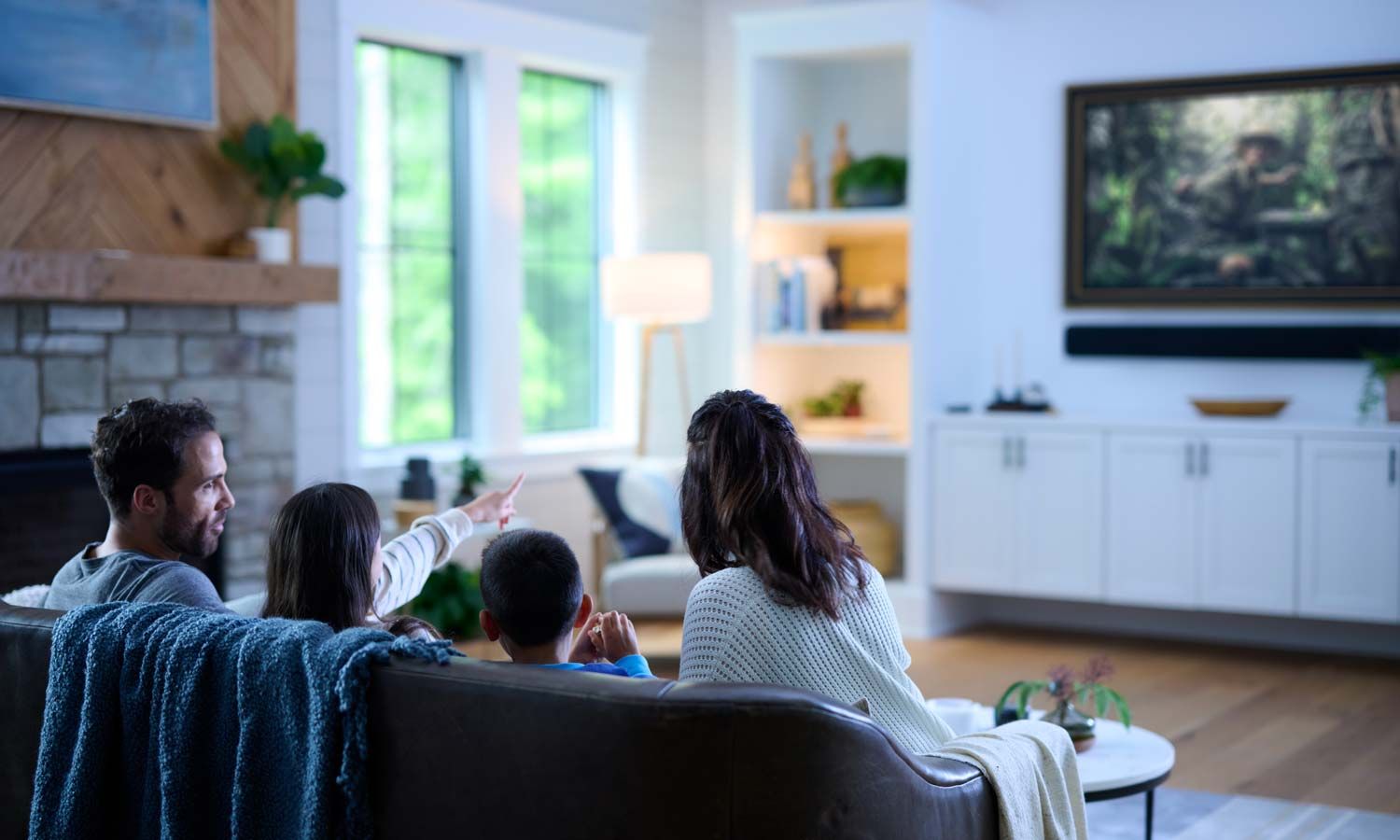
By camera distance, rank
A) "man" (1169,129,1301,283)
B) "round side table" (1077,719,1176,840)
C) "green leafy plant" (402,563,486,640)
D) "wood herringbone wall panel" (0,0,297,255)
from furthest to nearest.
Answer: "man" (1169,129,1301,283) < "green leafy plant" (402,563,486,640) < "wood herringbone wall panel" (0,0,297,255) < "round side table" (1077,719,1176,840)

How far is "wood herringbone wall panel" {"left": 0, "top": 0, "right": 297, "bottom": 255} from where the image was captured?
4.54 m

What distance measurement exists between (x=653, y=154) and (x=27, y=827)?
494 centimetres

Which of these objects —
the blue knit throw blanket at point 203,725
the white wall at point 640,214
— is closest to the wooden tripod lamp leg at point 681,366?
the white wall at point 640,214

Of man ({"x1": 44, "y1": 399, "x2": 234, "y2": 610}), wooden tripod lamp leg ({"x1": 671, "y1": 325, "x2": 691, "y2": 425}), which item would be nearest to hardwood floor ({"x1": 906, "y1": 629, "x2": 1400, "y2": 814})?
wooden tripod lamp leg ({"x1": 671, "y1": 325, "x2": 691, "y2": 425})

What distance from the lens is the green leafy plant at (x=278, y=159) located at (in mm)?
4980

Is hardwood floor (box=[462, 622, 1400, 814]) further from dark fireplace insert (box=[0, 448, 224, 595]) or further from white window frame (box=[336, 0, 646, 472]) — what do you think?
dark fireplace insert (box=[0, 448, 224, 595])

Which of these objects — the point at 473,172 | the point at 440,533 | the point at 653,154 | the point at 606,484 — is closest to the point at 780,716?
the point at 440,533

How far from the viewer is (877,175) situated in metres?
6.40

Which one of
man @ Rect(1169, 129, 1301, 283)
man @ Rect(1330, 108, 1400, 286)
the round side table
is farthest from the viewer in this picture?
man @ Rect(1169, 129, 1301, 283)

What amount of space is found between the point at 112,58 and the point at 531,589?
3193 millimetres

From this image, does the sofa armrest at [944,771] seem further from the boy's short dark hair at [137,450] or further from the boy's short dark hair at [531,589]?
the boy's short dark hair at [137,450]

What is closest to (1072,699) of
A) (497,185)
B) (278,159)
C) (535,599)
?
(535,599)

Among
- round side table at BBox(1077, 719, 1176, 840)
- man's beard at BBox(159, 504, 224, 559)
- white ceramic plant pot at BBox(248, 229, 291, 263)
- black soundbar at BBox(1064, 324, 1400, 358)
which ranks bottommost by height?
round side table at BBox(1077, 719, 1176, 840)

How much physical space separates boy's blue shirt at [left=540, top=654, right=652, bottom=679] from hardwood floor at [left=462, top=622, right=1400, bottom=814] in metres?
2.42
